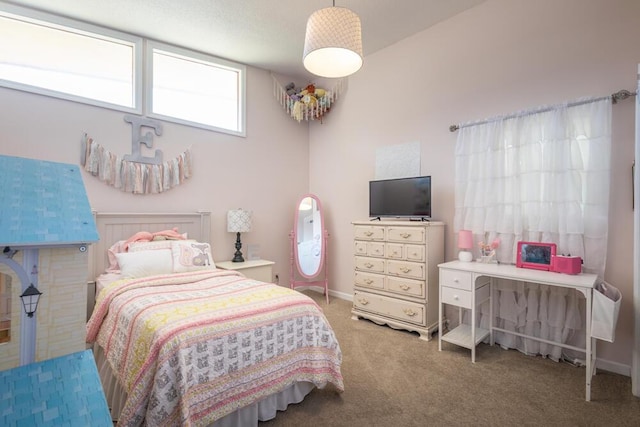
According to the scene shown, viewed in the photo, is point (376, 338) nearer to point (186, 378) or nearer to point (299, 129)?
point (186, 378)

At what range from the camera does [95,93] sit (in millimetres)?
3154

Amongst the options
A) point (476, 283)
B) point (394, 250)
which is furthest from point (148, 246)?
point (476, 283)

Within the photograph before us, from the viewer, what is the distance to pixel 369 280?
135 inches

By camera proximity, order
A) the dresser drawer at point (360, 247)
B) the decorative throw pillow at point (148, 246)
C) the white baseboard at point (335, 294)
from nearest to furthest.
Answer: the decorative throw pillow at point (148, 246) → the dresser drawer at point (360, 247) → the white baseboard at point (335, 294)

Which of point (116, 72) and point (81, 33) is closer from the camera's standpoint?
point (81, 33)

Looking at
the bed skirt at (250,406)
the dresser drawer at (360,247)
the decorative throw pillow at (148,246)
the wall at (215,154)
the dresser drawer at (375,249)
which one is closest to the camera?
the bed skirt at (250,406)

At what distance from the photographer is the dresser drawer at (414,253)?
301 centimetres

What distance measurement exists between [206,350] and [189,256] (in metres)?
1.56

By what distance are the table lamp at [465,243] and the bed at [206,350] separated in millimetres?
1594

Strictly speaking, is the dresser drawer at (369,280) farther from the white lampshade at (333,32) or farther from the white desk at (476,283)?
the white lampshade at (333,32)

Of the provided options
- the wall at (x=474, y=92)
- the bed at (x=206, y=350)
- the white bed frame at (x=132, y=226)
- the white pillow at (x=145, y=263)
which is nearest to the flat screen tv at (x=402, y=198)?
the wall at (x=474, y=92)

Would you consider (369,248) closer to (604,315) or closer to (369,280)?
(369,280)

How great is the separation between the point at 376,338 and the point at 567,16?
3.19m

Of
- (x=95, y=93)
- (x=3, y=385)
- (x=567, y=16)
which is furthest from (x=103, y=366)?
(x=567, y=16)
